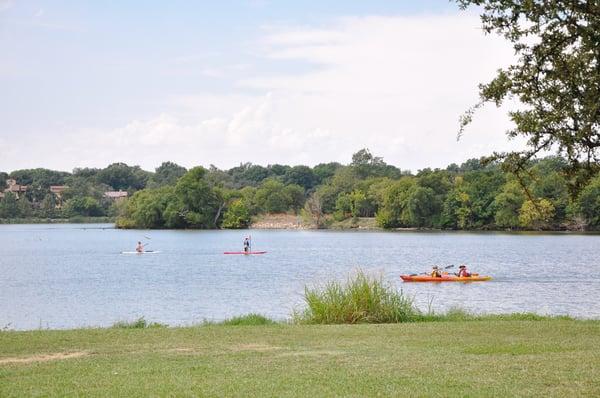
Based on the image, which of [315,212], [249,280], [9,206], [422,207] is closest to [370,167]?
[315,212]

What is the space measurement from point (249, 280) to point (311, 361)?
3340 cm

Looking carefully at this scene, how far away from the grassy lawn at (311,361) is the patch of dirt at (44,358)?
22 millimetres

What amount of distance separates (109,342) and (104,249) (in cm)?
7306

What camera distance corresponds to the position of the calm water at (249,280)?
107 feet

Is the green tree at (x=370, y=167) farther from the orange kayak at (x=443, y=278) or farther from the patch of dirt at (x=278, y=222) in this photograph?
the orange kayak at (x=443, y=278)

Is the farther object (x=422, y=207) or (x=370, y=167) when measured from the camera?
(x=370, y=167)

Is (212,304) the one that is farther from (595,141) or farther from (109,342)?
(595,141)

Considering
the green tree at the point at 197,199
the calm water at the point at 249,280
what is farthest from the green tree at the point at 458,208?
the green tree at the point at 197,199

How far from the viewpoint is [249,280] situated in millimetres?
46969

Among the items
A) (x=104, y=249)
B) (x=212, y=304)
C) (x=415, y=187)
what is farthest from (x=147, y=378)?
(x=415, y=187)

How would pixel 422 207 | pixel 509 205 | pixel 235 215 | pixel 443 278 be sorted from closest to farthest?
pixel 443 278 → pixel 509 205 → pixel 422 207 → pixel 235 215

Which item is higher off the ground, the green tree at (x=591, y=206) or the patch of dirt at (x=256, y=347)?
the green tree at (x=591, y=206)

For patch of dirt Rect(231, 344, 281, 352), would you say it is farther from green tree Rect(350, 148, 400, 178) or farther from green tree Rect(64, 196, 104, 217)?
green tree Rect(64, 196, 104, 217)

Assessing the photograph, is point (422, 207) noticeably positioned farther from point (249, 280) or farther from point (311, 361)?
point (311, 361)
